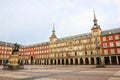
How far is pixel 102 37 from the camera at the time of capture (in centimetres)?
6550

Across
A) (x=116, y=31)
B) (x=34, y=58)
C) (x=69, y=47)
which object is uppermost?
(x=116, y=31)

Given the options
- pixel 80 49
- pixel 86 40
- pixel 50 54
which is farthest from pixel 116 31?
pixel 50 54

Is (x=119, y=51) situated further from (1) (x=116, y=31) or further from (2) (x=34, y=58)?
(2) (x=34, y=58)

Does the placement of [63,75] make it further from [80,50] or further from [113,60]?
[80,50]

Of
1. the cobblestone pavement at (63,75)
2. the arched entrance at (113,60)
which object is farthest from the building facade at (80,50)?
the cobblestone pavement at (63,75)

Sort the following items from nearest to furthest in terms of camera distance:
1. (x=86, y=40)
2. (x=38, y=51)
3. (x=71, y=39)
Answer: (x=86, y=40), (x=71, y=39), (x=38, y=51)

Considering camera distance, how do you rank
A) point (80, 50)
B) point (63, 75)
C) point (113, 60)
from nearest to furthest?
point (63, 75), point (113, 60), point (80, 50)

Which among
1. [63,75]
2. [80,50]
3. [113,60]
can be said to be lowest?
[63,75]

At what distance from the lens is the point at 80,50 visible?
240 ft

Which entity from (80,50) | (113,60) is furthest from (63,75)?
(80,50)

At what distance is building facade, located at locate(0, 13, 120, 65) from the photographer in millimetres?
61406

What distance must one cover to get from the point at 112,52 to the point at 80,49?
17.9 metres

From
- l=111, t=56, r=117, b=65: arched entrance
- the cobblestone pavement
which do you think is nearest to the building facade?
l=111, t=56, r=117, b=65: arched entrance

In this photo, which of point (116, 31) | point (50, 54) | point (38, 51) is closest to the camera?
point (116, 31)
